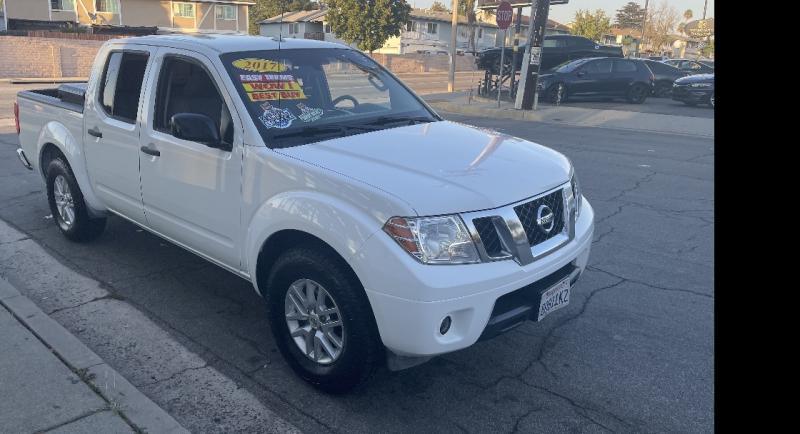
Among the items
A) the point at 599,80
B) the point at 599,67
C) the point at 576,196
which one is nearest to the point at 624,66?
the point at 599,67

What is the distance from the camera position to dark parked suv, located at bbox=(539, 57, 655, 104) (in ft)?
68.5

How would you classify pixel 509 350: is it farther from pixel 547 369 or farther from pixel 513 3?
pixel 513 3

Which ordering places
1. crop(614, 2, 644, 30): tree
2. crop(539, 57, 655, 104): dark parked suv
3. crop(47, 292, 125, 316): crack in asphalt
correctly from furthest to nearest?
1. crop(614, 2, 644, 30): tree
2. crop(539, 57, 655, 104): dark parked suv
3. crop(47, 292, 125, 316): crack in asphalt

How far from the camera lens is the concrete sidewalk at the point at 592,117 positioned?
15531 mm

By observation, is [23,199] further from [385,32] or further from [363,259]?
[385,32]

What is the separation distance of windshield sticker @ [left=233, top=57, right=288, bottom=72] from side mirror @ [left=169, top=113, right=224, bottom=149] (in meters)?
0.44

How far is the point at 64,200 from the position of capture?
221 inches

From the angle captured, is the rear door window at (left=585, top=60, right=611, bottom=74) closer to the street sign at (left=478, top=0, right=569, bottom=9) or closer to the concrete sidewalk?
the concrete sidewalk

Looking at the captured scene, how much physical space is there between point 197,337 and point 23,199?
176 inches

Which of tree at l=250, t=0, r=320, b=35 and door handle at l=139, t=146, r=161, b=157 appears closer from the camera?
door handle at l=139, t=146, r=161, b=157

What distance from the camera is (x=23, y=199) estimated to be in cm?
724

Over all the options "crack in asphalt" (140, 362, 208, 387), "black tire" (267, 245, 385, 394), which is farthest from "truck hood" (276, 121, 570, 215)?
"crack in asphalt" (140, 362, 208, 387)
